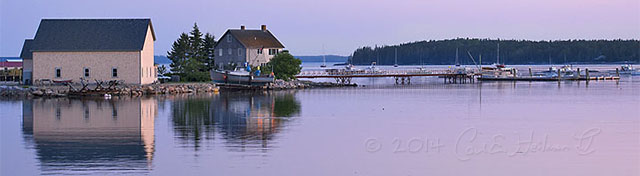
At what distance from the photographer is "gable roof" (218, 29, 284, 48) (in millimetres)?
76562

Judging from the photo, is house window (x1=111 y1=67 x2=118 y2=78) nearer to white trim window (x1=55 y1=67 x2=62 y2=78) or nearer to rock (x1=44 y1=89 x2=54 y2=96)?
white trim window (x1=55 y1=67 x2=62 y2=78)

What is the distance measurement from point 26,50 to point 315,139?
121 feet

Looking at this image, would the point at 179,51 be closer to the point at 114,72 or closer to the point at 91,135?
the point at 114,72

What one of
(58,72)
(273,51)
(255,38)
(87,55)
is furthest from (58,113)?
(273,51)

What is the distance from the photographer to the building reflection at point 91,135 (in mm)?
21155

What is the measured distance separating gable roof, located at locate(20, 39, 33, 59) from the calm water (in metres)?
12.2

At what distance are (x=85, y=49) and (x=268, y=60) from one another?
25135 millimetres

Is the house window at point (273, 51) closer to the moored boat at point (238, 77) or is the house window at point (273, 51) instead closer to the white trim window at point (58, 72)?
the moored boat at point (238, 77)

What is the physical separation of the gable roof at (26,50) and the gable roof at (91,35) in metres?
1.76

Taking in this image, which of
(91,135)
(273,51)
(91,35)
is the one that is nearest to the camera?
(91,135)

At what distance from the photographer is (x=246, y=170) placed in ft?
66.6

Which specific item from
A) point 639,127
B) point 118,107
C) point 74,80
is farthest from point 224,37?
point 639,127

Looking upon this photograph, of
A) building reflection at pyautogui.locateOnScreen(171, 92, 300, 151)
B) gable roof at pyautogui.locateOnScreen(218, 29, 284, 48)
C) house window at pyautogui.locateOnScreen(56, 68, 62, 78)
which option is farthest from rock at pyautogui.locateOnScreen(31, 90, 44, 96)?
gable roof at pyautogui.locateOnScreen(218, 29, 284, 48)

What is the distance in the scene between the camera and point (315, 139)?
2725 centimetres
